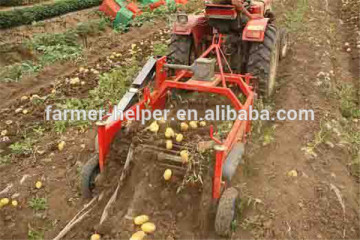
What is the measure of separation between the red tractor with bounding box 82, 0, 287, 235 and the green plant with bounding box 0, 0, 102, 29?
698 centimetres

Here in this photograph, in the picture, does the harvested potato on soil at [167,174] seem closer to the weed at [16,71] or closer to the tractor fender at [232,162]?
→ the tractor fender at [232,162]

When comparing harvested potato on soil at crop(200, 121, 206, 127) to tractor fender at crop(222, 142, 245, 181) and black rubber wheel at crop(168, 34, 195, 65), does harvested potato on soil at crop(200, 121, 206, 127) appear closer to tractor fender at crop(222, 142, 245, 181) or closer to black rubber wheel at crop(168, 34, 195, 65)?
tractor fender at crop(222, 142, 245, 181)

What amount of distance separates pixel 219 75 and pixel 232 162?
178cm

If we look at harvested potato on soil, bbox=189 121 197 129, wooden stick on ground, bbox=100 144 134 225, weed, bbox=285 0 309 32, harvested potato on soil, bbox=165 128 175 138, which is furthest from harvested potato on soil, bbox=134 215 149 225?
weed, bbox=285 0 309 32

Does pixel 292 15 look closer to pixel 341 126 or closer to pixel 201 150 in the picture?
pixel 341 126

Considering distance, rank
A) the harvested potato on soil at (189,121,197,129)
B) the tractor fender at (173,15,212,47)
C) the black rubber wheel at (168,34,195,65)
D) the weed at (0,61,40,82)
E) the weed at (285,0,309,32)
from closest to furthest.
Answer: the harvested potato on soil at (189,121,197,129) < the tractor fender at (173,15,212,47) < the black rubber wheel at (168,34,195,65) < the weed at (0,61,40,82) < the weed at (285,0,309,32)

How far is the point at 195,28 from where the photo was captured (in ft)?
21.9

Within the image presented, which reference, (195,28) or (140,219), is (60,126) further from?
(140,219)

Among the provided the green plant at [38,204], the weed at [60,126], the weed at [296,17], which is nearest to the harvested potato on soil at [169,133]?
the green plant at [38,204]

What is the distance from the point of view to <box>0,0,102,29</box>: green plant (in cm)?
1156

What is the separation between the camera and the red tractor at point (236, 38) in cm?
611

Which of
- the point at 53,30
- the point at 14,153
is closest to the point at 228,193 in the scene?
the point at 14,153

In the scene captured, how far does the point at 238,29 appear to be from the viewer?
645cm

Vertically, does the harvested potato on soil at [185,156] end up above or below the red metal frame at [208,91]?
below
